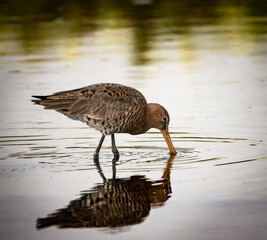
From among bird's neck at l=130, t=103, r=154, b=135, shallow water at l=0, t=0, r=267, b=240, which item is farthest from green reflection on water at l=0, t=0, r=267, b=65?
bird's neck at l=130, t=103, r=154, b=135

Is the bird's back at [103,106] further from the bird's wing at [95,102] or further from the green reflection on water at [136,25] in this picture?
the green reflection on water at [136,25]

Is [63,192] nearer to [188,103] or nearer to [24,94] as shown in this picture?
[188,103]

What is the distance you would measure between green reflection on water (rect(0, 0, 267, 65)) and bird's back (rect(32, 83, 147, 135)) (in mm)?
8166

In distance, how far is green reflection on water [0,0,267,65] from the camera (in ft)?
70.1

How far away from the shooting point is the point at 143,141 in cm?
1105

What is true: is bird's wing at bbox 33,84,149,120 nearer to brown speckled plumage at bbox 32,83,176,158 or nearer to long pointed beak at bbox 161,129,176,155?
brown speckled plumage at bbox 32,83,176,158

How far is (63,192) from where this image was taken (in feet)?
26.4

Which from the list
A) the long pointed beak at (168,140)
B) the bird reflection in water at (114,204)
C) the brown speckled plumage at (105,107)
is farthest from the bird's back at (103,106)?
the bird reflection in water at (114,204)

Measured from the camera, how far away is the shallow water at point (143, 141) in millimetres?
6969

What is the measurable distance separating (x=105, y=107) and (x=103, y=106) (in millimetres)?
34

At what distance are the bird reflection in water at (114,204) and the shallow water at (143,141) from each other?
1cm

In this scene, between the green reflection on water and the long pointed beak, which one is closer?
the long pointed beak

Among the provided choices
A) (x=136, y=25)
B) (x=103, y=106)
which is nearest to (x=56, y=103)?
(x=103, y=106)

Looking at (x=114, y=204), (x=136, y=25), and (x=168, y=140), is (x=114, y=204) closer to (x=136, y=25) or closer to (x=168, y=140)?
(x=168, y=140)
